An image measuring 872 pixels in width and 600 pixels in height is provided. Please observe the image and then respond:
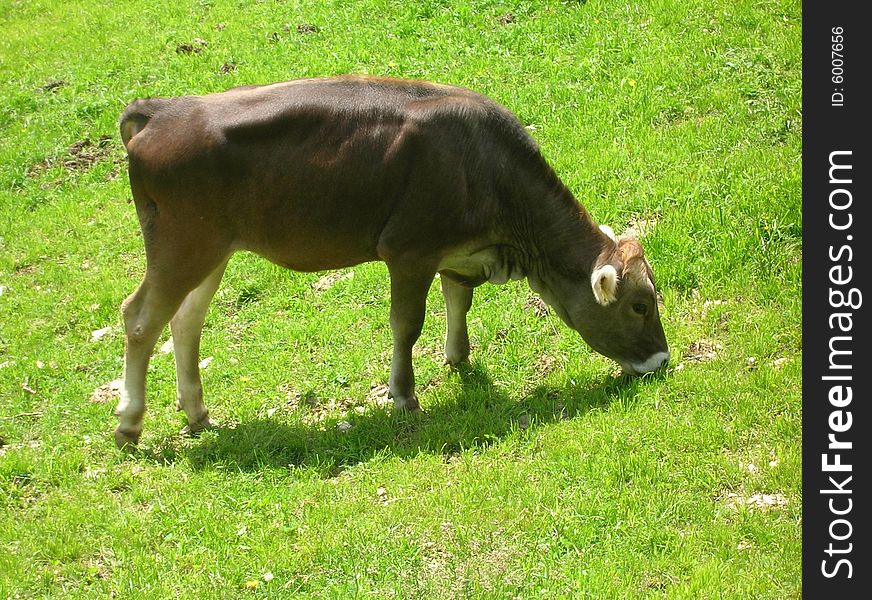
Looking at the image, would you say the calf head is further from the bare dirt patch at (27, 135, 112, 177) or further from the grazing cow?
the bare dirt patch at (27, 135, 112, 177)

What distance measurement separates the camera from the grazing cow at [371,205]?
9.18 m

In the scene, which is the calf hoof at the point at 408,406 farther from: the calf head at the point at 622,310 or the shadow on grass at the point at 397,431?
the calf head at the point at 622,310

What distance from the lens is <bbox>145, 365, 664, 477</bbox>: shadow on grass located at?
358 inches

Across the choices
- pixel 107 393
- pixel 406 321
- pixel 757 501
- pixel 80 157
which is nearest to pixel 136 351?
pixel 107 393

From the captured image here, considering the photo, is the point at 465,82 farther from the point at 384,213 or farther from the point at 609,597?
the point at 609,597

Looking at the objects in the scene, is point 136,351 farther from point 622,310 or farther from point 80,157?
point 80,157

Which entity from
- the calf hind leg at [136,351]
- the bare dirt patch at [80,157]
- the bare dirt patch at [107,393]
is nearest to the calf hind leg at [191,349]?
the calf hind leg at [136,351]

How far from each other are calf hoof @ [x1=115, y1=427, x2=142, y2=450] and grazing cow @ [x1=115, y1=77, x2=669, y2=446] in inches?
0.6

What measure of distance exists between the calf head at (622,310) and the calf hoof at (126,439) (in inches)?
161

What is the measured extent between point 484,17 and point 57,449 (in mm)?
9715

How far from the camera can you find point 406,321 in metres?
9.51

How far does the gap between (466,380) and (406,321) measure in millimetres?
955

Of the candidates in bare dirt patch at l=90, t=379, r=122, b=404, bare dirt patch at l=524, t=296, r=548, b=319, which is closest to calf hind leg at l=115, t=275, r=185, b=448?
bare dirt patch at l=90, t=379, r=122, b=404
